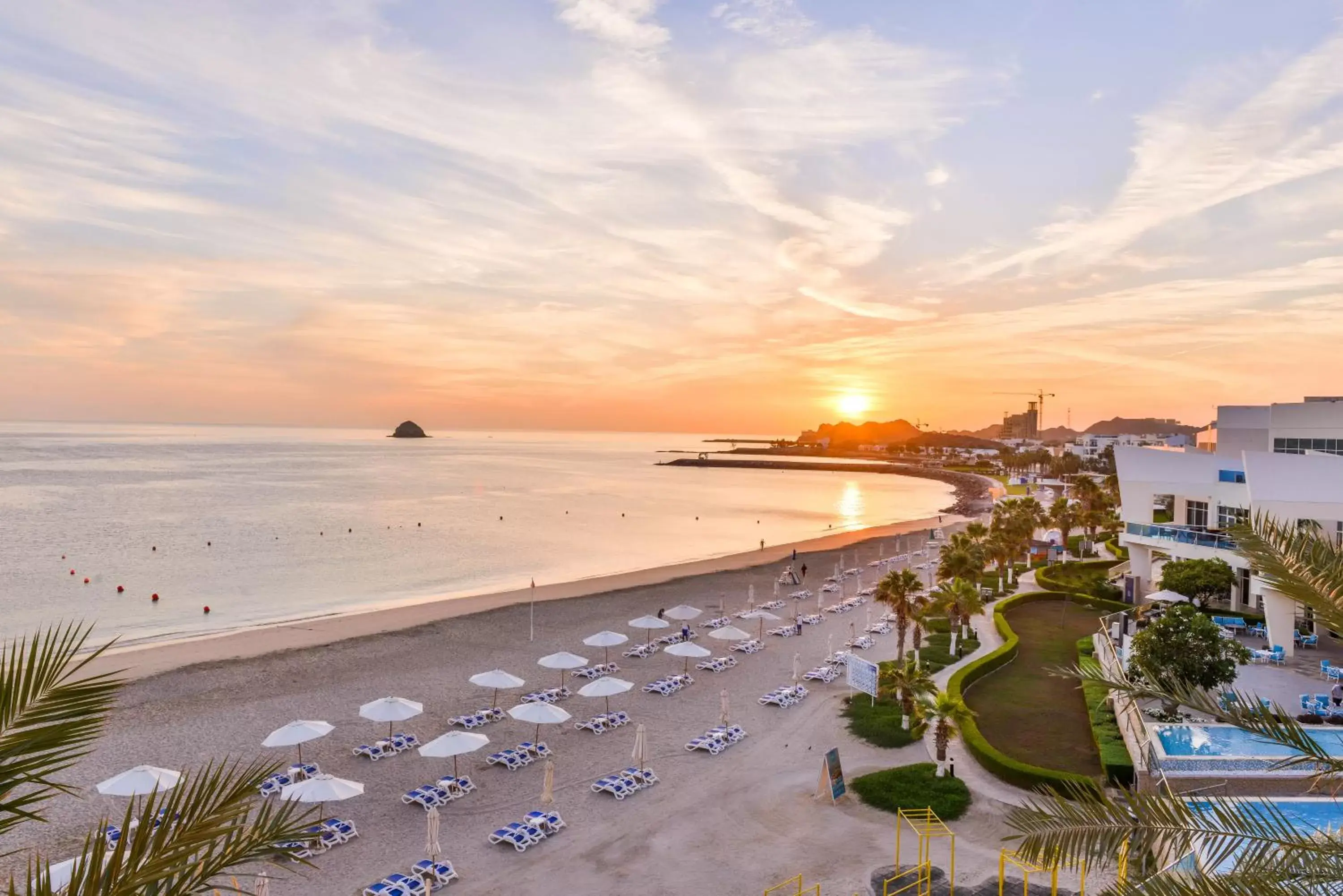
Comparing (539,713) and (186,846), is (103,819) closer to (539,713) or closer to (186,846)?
(186,846)

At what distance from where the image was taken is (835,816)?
17.7 metres

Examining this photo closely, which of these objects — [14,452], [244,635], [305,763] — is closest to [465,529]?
Result: [244,635]

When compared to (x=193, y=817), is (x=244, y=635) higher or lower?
lower

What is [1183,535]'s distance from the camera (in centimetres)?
3453

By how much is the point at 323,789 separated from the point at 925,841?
37.7ft

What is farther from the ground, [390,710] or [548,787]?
[390,710]

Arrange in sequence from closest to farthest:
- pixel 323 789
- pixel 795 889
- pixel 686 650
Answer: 1. pixel 795 889
2. pixel 323 789
3. pixel 686 650

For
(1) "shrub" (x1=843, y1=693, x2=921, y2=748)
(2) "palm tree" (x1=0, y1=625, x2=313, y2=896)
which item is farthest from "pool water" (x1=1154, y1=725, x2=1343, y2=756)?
(2) "palm tree" (x1=0, y1=625, x2=313, y2=896)

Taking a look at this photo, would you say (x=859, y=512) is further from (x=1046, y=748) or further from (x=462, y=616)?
(x=1046, y=748)

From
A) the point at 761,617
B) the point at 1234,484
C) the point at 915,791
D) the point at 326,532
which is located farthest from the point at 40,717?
the point at 326,532

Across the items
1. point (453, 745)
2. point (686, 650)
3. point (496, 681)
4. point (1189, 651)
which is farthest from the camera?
point (686, 650)

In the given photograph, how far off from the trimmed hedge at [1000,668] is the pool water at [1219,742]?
1.86 meters

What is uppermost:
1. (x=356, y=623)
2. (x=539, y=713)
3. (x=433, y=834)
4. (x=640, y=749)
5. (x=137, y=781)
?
(x=137, y=781)

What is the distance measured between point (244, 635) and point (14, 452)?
189 metres
